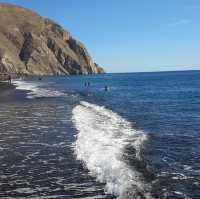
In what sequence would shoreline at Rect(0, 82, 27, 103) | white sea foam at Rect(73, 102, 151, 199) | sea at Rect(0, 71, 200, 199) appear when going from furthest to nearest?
shoreline at Rect(0, 82, 27, 103) < white sea foam at Rect(73, 102, 151, 199) < sea at Rect(0, 71, 200, 199)

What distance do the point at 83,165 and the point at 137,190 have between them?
3465mm

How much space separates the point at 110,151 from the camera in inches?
661

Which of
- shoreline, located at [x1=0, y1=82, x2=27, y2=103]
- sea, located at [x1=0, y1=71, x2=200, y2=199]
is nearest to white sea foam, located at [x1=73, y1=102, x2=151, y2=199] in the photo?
sea, located at [x1=0, y1=71, x2=200, y2=199]

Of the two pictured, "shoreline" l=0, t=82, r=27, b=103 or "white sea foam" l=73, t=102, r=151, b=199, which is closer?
"white sea foam" l=73, t=102, r=151, b=199

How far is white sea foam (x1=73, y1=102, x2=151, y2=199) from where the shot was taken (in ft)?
39.0

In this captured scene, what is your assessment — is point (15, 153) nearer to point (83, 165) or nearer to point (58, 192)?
point (83, 165)

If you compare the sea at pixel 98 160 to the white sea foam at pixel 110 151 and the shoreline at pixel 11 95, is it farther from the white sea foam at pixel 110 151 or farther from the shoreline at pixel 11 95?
the shoreline at pixel 11 95

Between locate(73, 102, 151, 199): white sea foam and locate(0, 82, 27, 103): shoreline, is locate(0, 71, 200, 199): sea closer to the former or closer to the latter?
locate(73, 102, 151, 199): white sea foam

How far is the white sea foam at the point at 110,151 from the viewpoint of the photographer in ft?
39.0

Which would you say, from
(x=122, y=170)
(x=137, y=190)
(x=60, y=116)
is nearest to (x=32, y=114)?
(x=60, y=116)

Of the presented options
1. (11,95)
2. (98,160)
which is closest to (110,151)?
(98,160)

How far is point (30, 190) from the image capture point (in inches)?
467

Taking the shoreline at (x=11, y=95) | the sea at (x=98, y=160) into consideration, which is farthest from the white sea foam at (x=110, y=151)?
the shoreline at (x=11, y=95)

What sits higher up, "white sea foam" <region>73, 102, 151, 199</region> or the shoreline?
"white sea foam" <region>73, 102, 151, 199</region>
